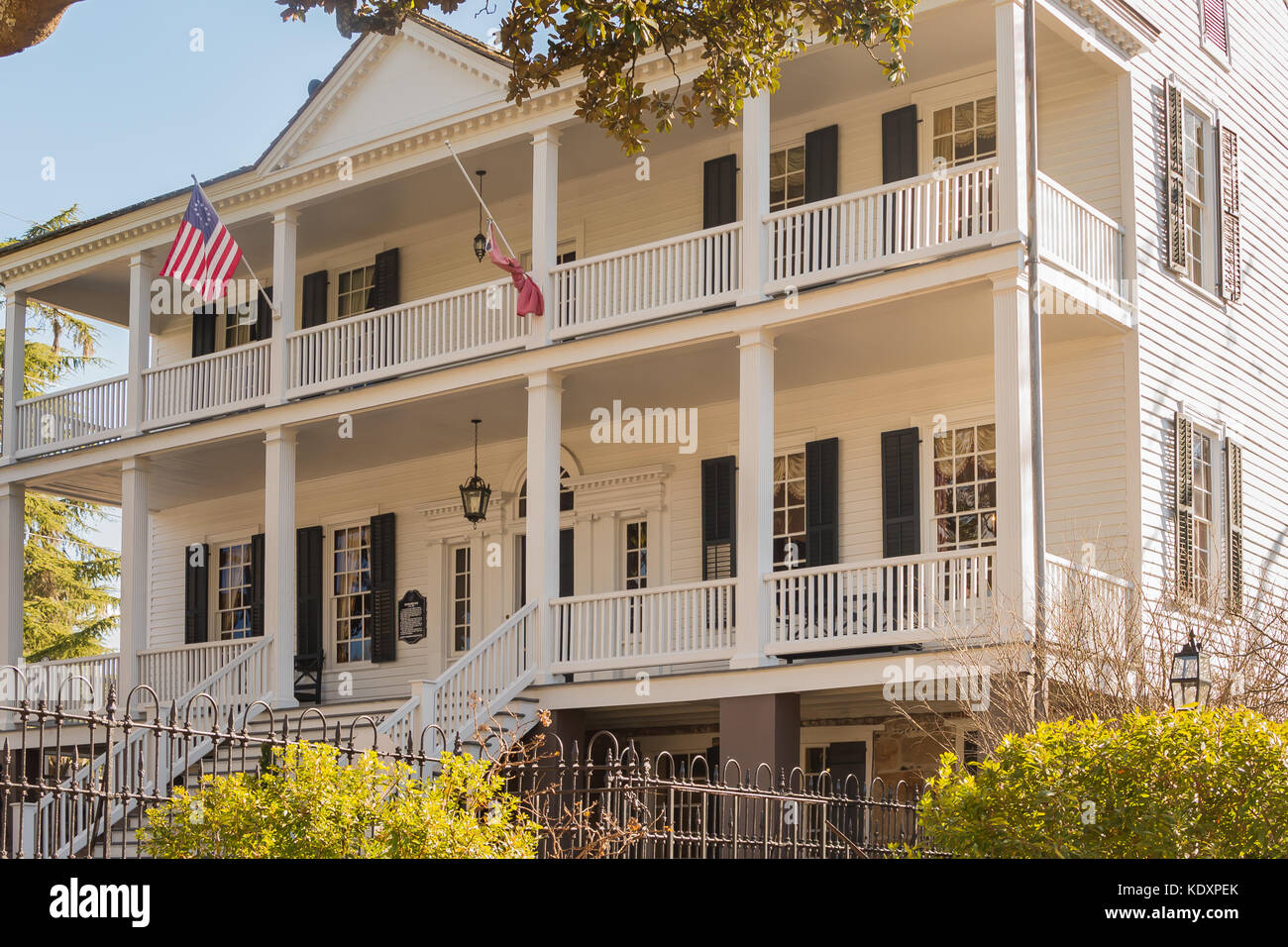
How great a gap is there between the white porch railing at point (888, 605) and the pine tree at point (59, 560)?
75.8 feet

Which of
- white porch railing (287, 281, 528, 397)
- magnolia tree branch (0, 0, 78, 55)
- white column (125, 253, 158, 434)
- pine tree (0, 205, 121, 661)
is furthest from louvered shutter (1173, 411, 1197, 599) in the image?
pine tree (0, 205, 121, 661)

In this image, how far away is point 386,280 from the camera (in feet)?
72.2

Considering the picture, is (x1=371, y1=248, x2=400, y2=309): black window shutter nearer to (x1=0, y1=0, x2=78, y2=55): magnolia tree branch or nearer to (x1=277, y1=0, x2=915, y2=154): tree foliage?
(x1=277, y1=0, x2=915, y2=154): tree foliage

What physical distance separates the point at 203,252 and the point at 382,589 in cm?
568

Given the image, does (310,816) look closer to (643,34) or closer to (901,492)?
(643,34)

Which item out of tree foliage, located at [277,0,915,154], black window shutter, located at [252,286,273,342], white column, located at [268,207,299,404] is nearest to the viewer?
tree foliage, located at [277,0,915,154]

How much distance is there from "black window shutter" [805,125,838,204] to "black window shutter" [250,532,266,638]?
9826 mm

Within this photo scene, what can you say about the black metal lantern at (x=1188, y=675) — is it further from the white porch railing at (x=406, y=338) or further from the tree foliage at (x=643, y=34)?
the white porch railing at (x=406, y=338)

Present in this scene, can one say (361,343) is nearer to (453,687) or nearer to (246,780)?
(453,687)

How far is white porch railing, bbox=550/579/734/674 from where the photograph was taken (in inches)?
629

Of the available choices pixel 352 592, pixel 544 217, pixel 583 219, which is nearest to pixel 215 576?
pixel 352 592

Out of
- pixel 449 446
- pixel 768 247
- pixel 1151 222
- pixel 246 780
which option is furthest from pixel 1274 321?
pixel 246 780

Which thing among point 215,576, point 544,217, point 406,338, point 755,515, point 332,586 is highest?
point 544,217

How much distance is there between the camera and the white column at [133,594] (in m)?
20.8
